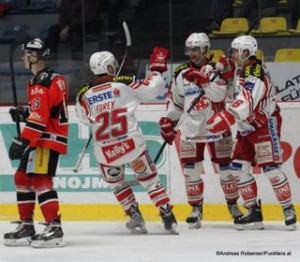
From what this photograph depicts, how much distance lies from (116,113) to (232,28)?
334cm

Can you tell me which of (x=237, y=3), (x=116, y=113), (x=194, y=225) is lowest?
(x=194, y=225)

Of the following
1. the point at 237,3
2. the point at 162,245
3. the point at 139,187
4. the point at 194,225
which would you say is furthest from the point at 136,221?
the point at 237,3

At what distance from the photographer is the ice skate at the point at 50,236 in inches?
345

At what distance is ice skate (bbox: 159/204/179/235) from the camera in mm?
9375

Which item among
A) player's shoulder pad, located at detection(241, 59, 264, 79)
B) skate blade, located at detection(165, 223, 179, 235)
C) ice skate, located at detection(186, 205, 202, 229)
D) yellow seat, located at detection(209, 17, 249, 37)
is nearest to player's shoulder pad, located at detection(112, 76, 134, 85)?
player's shoulder pad, located at detection(241, 59, 264, 79)

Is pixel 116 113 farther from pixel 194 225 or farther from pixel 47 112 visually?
pixel 194 225

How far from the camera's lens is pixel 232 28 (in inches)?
487

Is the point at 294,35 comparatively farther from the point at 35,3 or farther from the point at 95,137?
the point at 95,137

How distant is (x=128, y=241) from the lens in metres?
9.24

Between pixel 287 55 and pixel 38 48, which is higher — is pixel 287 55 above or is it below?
below

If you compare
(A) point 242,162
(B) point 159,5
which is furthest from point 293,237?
(B) point 159,5

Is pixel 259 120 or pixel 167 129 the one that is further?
pixel 167 129

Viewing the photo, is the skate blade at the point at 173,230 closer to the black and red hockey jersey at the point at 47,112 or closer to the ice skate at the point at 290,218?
the ice skate at the point at 290,218

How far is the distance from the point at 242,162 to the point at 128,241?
1018mm
